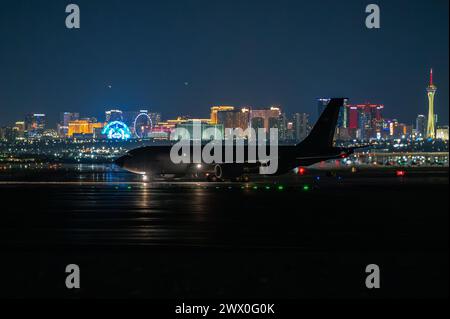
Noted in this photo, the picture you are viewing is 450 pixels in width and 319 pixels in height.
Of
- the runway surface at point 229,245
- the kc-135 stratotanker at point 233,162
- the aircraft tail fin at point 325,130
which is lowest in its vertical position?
the runway surface at point 229,245

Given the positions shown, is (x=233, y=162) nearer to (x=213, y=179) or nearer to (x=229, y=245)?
(x=213, y=179)

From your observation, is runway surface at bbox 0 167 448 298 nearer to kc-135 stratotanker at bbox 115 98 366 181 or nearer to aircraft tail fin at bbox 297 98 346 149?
kc-135 stratotanker at bbox 115 98 366 181

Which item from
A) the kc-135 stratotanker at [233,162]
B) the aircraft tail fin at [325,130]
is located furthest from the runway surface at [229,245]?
the aircraft tail fin at [325,130]

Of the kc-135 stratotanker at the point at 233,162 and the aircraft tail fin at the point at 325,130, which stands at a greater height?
the aircraft tail fin at the point at 325,130

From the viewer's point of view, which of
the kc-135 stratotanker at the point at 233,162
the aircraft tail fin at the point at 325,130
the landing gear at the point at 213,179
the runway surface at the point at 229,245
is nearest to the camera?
the runway surface at the point at 229,245

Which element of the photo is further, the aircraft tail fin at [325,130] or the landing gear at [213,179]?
the aircraft tail fin at [325,130]

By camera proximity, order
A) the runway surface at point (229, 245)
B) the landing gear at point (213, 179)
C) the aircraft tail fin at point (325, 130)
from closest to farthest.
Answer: the runway surface at point (229, 245) < the landing gear at point (213, 179) < the aircraft tail fin at point (325, 130)

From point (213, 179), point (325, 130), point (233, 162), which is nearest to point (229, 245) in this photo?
point (233, 162)

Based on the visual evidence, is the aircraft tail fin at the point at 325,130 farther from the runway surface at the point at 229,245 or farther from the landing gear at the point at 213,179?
the runway surface at the point at 229,245
